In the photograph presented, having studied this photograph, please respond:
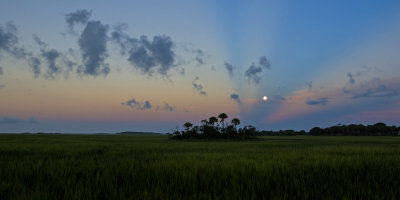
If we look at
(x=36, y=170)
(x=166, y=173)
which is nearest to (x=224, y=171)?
(x=166, y=173)

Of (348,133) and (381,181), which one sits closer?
(381,181)

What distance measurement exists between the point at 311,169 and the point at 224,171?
101 inches

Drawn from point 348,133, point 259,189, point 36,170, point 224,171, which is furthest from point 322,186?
point 348,133

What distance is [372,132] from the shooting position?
11731 centimetres

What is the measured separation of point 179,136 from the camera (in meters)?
43.2

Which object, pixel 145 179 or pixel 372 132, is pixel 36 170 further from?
pixel 372 132

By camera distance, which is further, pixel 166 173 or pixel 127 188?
pixel 166 173

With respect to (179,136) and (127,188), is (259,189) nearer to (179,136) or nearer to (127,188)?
(127,188)

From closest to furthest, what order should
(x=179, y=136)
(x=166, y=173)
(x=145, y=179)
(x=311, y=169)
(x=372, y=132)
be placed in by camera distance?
(x=145, y=179) < (x=166, y=173) < (x=311, y=169) < (x=179, y=136) < (x=372, y=132)

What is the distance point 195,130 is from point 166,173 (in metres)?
38.5

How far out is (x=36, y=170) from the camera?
5363 millimetres

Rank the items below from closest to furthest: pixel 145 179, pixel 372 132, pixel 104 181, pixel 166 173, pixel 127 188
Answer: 1. pixel 127 188
2. pixel 104 181
3. pixel 145 179
4. pixel 166 173
5. pixel 372 132

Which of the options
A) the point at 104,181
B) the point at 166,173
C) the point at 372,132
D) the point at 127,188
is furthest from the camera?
the point at 372,132

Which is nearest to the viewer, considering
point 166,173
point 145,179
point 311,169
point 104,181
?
point 104,181
